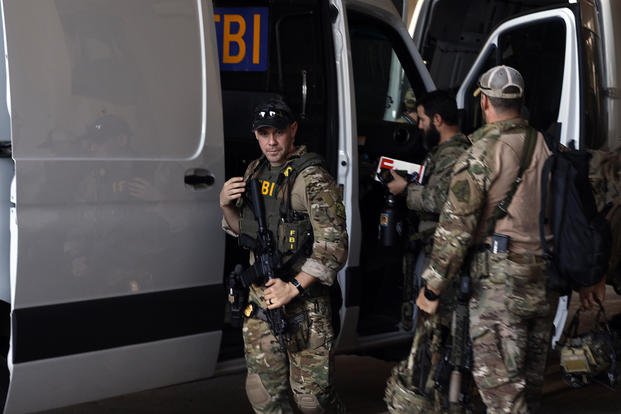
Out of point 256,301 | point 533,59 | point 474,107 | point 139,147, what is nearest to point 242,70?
point 139,147

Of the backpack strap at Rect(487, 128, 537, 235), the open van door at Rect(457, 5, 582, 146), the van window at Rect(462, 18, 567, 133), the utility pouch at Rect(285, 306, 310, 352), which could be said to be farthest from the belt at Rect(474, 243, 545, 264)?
the van window at Rect(462, 18, 567, 133)

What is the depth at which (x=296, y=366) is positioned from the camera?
3621mm

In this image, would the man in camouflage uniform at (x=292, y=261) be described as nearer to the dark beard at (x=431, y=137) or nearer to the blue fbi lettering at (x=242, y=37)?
the blue fbi lettering at (x=242, y=37)

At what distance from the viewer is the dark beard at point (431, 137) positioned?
479cm

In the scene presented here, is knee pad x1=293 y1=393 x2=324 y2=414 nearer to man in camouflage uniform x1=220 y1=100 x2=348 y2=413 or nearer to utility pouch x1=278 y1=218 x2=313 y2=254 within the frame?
man in camouflage uniform x1=220 y1=100 x2=348 y2=413

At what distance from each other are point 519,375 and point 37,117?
2.15 meters

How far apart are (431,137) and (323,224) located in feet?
5.21

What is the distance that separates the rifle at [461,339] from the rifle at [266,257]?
77 cm

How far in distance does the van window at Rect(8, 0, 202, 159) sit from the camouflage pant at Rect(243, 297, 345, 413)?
818 mm

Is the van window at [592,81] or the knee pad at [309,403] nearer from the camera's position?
the knee pad at [309,403]

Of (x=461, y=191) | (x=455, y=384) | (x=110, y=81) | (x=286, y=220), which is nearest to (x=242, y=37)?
(x=110, y=81)

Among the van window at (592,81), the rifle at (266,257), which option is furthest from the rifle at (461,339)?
the van window at (592,81)

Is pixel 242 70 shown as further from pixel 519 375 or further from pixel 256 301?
pixel 519 375

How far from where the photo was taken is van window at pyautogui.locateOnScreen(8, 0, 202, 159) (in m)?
3.21
